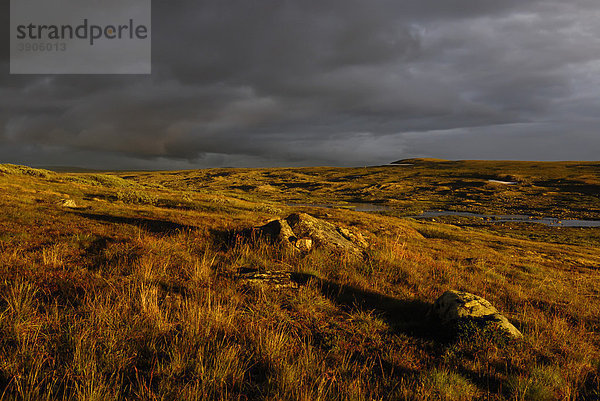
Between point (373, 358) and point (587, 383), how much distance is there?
3.25 metres

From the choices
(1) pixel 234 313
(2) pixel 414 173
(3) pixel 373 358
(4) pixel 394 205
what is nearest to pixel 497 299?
(3) pixel 373 358

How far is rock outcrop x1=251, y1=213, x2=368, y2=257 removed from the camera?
9.48 m

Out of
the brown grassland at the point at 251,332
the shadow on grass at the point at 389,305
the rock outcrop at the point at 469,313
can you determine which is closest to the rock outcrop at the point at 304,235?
the brown grassland at the point at 251,332

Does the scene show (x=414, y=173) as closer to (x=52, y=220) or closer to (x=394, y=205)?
(x=394, y=205)

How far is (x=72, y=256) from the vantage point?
702 centimetres

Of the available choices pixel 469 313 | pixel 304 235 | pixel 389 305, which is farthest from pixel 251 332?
pixel 304 235

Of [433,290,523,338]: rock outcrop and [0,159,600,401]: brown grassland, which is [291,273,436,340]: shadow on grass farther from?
[433,290,523,338]: rock outcrop

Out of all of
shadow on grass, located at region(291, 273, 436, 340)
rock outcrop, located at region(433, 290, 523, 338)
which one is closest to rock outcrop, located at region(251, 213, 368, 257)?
shadow on grass, located at region(291, 273, 436, 340)

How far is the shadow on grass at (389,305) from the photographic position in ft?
16.7

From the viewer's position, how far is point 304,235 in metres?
10.5

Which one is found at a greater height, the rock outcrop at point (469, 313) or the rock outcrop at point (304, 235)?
the rock outcrop at point (304, 235)

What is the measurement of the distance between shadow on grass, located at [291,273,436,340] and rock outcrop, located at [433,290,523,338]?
0.29 m

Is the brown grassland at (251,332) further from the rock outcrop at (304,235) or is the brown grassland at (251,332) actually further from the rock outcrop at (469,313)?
the rock outcrop at (304,235)

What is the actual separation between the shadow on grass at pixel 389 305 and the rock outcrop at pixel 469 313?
0.94 feet
